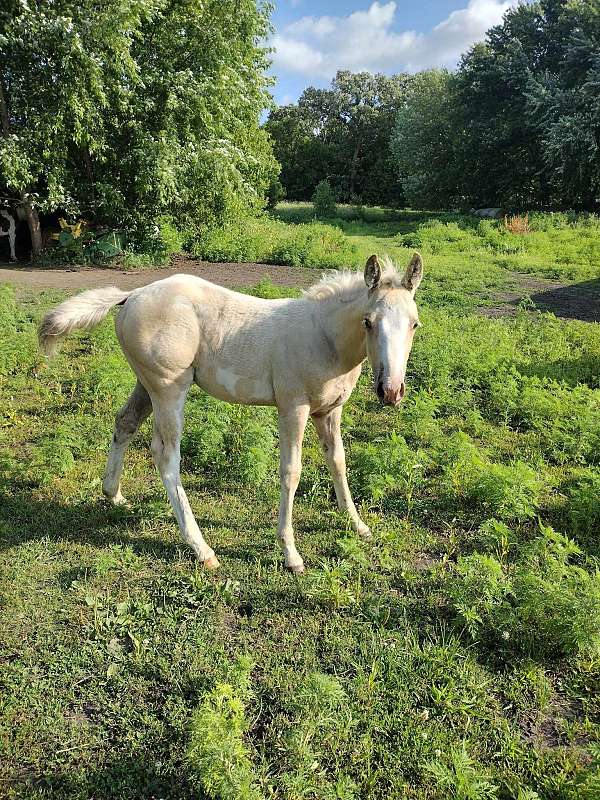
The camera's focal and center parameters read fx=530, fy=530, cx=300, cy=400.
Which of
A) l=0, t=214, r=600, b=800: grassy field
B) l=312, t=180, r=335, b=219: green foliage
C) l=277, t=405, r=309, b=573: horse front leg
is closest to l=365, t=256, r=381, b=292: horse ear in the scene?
l=277, t=405, r=309, b=573: horse front leg

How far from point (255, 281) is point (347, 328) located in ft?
36.0

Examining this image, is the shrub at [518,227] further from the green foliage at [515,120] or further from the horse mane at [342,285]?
the horse mane at [342,285]

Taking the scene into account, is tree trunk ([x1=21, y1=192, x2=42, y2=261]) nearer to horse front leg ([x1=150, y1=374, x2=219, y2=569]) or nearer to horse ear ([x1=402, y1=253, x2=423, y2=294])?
horse front leg ([x1=150, y1=374, x2=219, y2=569])

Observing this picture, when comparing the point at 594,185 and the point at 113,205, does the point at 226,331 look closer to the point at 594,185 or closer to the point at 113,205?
the point at 113,205

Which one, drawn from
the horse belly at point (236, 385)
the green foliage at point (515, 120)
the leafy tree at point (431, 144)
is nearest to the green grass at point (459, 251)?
the green foliage at point (515, 120)

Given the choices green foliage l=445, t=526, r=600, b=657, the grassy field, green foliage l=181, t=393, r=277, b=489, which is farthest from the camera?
green foliage l=181, t=393, r=277, b=489

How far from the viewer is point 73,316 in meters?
4.35

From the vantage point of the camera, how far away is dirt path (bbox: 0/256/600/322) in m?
11.8

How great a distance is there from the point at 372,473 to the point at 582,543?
1903 millimetres

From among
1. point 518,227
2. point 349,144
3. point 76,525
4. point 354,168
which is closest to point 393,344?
point 76,525

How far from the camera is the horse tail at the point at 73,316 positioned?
14.2ft

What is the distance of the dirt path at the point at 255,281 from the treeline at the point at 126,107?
2493mm

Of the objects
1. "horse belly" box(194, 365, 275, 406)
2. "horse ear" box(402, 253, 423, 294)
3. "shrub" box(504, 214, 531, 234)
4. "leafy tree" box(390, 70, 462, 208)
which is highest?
"leafy tree" box(390, 70, 462, 208)

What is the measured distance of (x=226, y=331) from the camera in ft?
13.9
